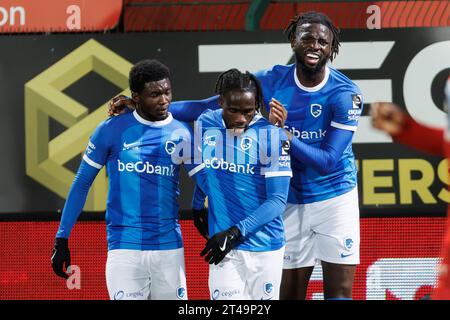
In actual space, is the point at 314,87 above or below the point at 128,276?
above

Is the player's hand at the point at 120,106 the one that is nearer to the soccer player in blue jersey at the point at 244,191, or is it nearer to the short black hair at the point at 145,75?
the short black hair at the point at 145,75

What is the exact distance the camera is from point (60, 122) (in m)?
7.32

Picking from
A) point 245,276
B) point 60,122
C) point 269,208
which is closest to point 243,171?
point 269,208

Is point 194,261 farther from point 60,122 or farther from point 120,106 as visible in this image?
point 120,106

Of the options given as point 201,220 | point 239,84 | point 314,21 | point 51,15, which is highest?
point 51,15

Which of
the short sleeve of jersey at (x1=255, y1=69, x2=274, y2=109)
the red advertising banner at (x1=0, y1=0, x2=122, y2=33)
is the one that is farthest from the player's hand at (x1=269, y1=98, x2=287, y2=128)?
the red advertising banner at (x1=0, y1=0, x2=122, y2=33)

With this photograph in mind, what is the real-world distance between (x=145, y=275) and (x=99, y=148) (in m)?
0.76

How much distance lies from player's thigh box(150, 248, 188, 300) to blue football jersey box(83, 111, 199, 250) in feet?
0.19

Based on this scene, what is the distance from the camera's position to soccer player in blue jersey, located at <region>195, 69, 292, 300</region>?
550 cm

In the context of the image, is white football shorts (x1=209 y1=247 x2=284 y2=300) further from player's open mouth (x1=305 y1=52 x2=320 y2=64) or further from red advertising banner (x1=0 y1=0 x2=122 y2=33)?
red advertising banner (x1=0 y1=0 x2=122 y2=33)

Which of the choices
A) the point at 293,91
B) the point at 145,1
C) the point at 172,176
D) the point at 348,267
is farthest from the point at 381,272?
the point at 145,1

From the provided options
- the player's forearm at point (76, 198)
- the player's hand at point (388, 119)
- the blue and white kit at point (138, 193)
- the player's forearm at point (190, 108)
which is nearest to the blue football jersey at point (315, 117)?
the player's forearm at point (190, 108)

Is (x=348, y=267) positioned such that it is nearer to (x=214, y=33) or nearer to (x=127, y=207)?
(x=127, y=207)

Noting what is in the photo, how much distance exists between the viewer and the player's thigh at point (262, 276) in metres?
5.53
